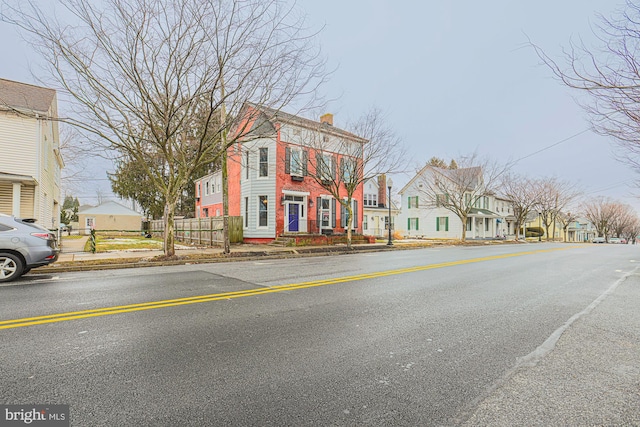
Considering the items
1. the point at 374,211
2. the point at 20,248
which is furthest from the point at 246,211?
the point at 374,211

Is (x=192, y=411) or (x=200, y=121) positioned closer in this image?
(x=192, y=411)

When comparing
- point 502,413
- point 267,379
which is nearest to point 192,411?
point 267,379

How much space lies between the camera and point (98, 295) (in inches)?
241

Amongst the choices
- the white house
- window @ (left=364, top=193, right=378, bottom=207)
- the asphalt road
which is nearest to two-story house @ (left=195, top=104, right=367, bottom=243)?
the asphalt road

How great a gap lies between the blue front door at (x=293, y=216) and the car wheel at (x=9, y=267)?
1435 centimetres

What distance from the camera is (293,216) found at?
21.2m

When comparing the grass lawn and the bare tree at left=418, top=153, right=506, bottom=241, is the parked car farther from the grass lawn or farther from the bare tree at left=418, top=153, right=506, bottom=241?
the bare tree at left=418, top=153, right=506, bottom=241

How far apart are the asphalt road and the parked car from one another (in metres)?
1.02

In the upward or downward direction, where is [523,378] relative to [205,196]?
downward

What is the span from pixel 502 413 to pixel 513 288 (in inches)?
218

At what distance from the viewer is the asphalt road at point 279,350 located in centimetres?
241

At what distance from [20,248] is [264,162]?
1399 centimetres

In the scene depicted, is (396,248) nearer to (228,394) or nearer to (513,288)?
(513,288)

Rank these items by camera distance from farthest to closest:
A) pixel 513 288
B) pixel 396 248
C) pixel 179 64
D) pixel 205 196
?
pixel 205 196 → pixel 396 248 → pixel 179 64 → pixel 513 288
